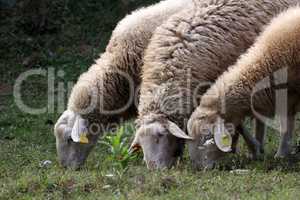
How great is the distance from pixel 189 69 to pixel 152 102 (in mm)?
610

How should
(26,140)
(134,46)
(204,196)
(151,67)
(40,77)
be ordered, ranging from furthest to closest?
1. (40,77)
2. (26,140)
3. (134,46)
4. (151,67)
5. (204,196)

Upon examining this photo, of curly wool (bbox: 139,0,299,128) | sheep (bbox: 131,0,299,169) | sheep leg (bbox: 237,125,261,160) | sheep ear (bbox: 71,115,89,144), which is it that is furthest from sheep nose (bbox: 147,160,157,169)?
sheep leg (bbox: 237,125,261,160)

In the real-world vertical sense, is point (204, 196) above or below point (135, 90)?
below

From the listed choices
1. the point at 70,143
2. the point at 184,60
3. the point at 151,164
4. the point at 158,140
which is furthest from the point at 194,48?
the point at 70,143

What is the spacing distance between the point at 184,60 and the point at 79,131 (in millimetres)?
1704

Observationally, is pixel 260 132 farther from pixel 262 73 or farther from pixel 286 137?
pixel 262 73

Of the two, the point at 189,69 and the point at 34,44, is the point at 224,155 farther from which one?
the point at 34,44

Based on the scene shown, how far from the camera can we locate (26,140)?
1163cm

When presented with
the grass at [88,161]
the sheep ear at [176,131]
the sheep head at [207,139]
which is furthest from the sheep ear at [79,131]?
the sheep head at [207,139]

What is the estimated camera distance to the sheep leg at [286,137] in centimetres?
933

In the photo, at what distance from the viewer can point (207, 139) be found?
8602 mm

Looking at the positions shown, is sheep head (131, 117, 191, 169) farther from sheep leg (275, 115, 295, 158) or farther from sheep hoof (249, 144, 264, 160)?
sheep leg (275, 115, 295, 158)

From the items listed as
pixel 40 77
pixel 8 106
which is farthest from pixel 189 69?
pixel 40 77

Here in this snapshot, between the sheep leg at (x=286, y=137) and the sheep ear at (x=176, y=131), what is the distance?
1305 millimetres
